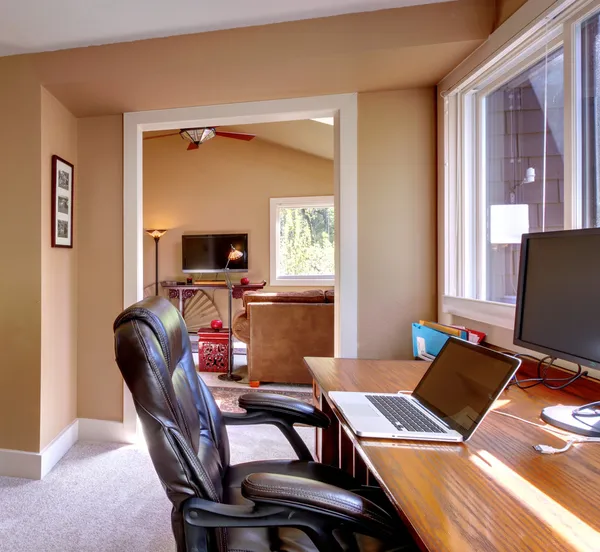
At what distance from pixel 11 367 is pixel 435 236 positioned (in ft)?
8.61

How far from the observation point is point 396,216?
6.85ft

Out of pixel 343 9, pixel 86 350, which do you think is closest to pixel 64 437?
pixel 86 350

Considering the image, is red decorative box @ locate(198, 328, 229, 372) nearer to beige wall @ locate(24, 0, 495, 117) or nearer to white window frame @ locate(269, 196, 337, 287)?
white window frame @ locate(269, 196, 337, 287)

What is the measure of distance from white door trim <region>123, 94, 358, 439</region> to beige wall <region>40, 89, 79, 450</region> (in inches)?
13.8

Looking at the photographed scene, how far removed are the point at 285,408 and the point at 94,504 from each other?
4.38ft

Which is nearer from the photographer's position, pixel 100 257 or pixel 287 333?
pixel 100 257

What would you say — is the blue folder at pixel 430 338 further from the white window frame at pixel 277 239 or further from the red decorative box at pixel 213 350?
the white window frame at pixel 277 239

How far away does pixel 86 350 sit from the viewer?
2.42 m

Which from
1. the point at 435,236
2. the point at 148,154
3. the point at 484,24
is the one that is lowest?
the point at 435,236

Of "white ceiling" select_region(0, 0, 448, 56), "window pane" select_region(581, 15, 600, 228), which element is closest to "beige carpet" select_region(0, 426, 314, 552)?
"window pane" select_region(581, 15, 600, 228)

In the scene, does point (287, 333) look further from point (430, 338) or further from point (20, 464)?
point (20, 464)

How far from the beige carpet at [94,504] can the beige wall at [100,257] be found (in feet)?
1.06

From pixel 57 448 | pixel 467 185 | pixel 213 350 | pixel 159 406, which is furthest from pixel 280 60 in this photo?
pixel 213 350

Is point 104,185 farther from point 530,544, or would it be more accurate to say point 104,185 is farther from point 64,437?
point 530,544
